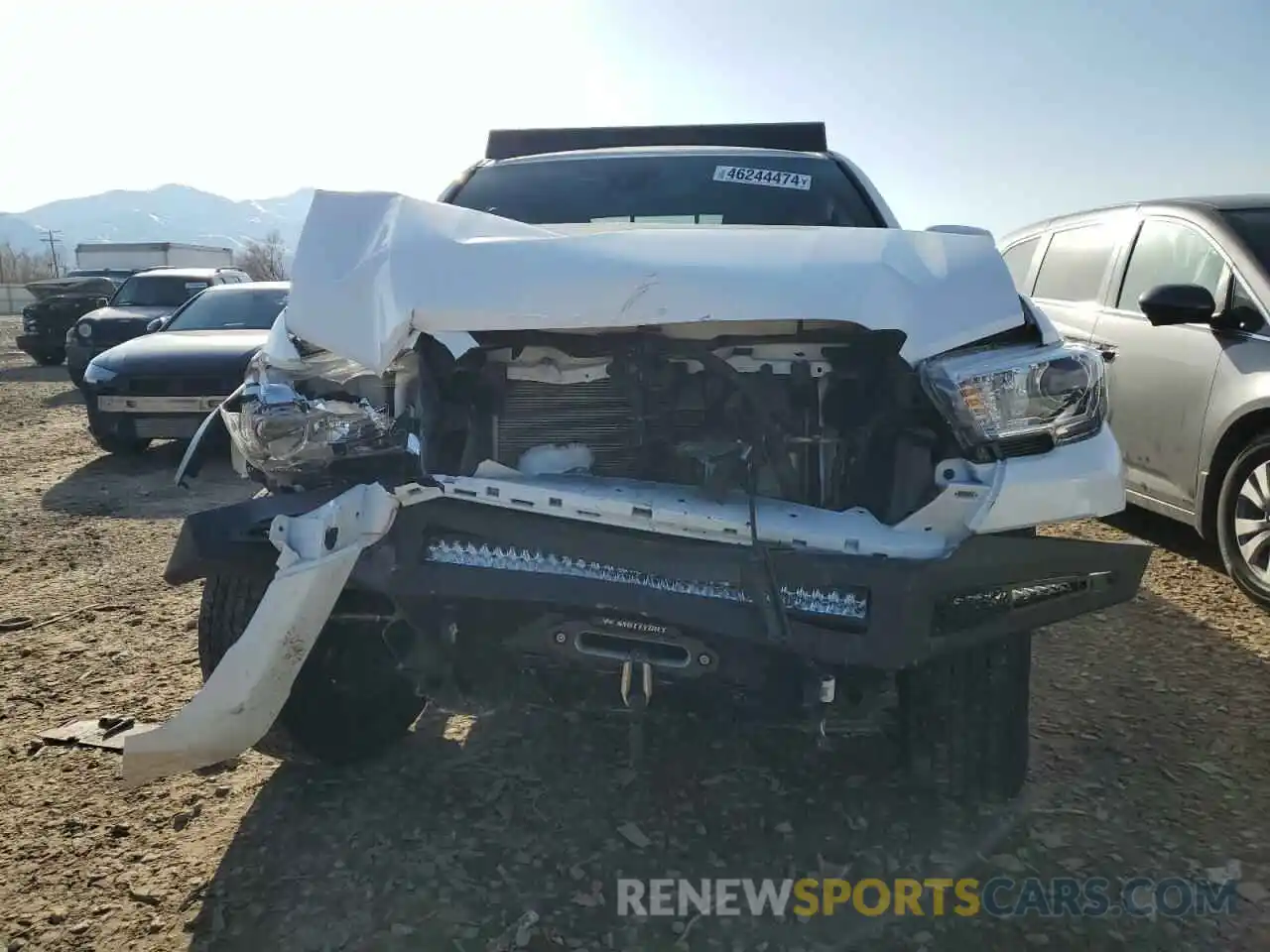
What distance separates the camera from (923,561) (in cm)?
200

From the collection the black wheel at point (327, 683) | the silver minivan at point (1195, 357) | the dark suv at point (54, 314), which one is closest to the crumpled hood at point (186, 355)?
the black wheel at point (327, 683)

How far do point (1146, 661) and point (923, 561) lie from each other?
2.17 m

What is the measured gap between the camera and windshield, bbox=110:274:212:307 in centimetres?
1201

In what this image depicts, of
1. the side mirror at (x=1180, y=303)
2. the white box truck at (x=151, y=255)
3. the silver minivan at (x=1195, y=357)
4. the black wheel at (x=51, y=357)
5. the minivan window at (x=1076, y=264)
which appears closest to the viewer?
the silver minivan at (x=1195, y=357)

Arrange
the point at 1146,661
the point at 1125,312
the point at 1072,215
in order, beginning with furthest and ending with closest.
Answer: the point at 1072,215, the point at 1125,312, the point at 1146,661

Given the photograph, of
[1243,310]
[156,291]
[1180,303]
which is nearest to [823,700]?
[1180,303]

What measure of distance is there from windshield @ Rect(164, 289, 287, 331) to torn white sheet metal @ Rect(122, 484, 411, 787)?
22.2 feet

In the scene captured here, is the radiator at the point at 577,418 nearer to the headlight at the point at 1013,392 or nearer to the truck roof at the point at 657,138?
the headlight at the point at 1013,392

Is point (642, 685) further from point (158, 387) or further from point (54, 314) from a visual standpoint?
point (54, 314)

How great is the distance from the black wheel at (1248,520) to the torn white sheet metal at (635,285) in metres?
2.51

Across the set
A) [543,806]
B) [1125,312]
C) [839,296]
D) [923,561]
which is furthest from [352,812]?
[1125,312]

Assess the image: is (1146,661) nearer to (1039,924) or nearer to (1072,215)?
(1039,924)

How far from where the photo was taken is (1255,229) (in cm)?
441

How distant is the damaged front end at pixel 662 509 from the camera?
6.66 ft
